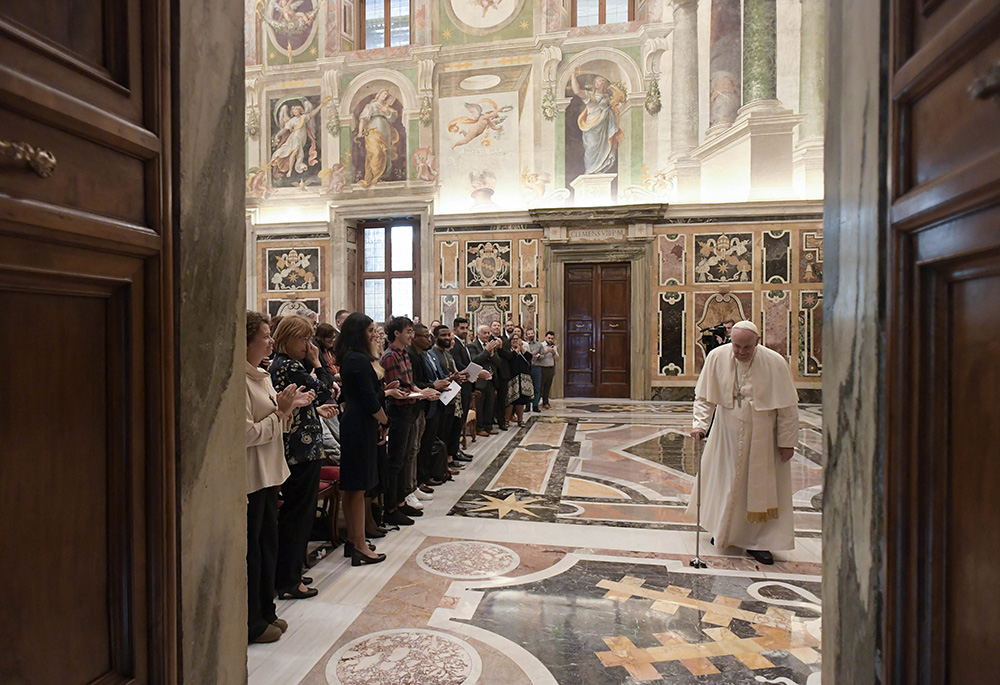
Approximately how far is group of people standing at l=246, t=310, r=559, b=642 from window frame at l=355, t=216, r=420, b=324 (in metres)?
8.28

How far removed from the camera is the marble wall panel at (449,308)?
1370 centimetres

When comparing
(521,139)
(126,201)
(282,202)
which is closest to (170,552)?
(126,201)

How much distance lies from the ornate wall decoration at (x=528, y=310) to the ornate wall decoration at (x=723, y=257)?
356cm

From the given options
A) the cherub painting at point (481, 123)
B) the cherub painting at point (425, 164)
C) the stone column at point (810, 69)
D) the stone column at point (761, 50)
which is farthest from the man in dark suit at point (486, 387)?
the stone column at point (810, 69)

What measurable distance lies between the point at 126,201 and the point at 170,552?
28.8 inches

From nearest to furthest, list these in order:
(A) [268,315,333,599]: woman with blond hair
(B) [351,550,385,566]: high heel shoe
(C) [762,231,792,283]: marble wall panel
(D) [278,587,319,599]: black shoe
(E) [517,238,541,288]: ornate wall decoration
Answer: (A) [268,315,333,599]: woman with blond hair → (D) [278,587,319,599]: black shoe → (B) [351,550,385,566]: high heel shoe → (C) [762,231,792,283]: marble wall panel → (E) [517,238,541,288]: ornate wall decoration

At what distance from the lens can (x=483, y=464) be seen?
714 centimetres

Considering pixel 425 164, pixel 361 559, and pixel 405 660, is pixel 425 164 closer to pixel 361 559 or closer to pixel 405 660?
pixel 361 559

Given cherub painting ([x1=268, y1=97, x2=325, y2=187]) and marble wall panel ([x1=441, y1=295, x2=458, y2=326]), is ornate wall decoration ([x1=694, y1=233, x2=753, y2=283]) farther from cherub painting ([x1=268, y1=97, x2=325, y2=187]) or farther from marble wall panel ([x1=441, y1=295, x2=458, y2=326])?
cherub painting ([x1=268, y1=97, x2=325, y2=187])

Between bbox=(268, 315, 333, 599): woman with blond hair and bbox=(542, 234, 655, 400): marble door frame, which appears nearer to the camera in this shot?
bbox=(268, 315, 333, 599): woman with blond hair

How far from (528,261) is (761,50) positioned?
640 centimetres

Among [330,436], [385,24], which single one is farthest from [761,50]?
[330,436]

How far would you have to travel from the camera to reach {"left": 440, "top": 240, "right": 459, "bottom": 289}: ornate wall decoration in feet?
44.9

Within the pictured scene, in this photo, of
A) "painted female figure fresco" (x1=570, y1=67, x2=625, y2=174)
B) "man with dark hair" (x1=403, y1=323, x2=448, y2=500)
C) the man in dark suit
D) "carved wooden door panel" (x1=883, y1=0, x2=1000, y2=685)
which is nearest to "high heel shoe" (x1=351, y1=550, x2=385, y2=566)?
"man with dark hair" (x1=403, y1=323, x2=448, y2=500)
